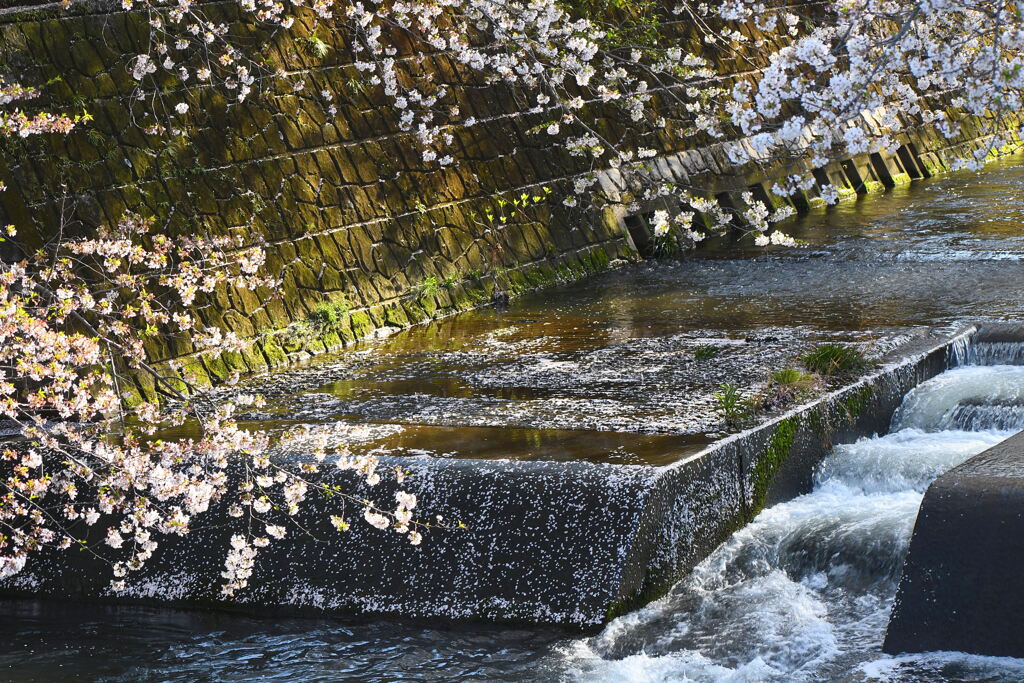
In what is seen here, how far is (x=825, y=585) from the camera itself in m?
4.91

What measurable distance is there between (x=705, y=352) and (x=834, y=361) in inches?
38.2

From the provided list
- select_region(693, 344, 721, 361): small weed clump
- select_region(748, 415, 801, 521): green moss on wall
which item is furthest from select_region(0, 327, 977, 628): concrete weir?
select_region(693, 344, 721, 361): small weed clump

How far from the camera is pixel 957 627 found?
4059 millimetres

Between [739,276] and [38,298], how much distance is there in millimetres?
5691

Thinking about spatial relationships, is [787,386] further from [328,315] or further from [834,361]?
[328,315]

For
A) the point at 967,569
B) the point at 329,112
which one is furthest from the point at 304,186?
the point at 967,569

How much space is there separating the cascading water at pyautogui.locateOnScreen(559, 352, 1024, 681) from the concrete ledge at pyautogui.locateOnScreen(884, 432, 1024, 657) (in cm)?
8

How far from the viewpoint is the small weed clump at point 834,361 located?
629cm

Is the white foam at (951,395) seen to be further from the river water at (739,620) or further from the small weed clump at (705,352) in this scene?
the small weed clump at (705,352)

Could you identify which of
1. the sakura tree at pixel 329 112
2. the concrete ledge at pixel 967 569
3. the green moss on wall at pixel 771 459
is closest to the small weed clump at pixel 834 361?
the green moss on wall at pixel 771 459

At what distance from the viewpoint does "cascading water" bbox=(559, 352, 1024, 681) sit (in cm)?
427

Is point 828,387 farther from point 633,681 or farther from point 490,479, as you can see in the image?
point 633,681

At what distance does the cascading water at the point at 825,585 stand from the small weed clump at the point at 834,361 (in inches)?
14.6

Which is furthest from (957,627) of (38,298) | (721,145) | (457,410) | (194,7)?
(721,145)
